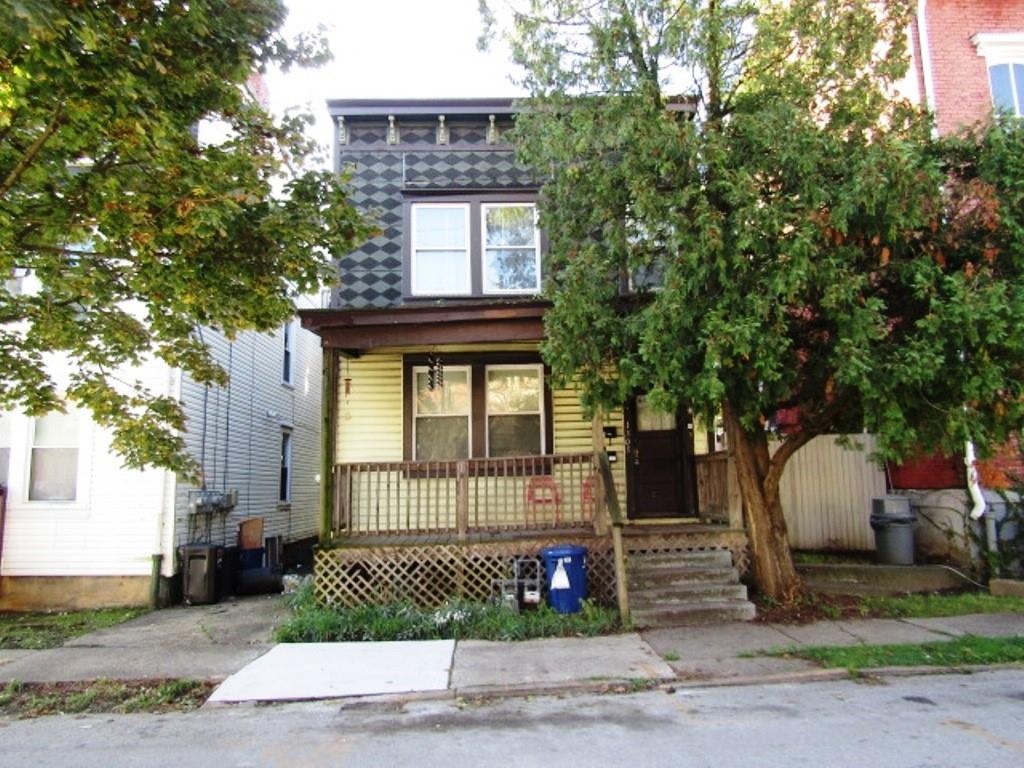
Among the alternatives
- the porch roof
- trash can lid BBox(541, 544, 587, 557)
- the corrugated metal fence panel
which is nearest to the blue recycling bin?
trash can lid BBox(541, 544, 587, 557)

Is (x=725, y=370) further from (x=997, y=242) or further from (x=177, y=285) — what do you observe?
(x=177, y=285)

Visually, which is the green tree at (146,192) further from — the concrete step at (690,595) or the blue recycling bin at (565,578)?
the concrete step at (690,595)

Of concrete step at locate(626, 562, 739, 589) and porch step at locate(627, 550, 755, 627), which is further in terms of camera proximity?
concrete step at locate(626, 562, 739, 589)

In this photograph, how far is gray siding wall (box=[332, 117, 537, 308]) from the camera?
1155 centimetres

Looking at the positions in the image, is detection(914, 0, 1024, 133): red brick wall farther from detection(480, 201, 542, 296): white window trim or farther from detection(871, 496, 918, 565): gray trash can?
detection(480, 201, 542, 296): white window trim

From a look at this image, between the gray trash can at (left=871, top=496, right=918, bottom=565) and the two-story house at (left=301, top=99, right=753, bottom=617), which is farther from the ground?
the two-story house at (left=301, top=99, right=753, bottom=617)

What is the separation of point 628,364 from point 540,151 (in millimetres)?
3393

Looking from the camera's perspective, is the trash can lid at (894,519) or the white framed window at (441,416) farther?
the white framed window at (441,416)

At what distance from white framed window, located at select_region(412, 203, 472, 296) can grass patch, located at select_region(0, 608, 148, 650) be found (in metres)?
6.33

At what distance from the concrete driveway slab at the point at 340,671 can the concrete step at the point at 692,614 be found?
2258 millimetres

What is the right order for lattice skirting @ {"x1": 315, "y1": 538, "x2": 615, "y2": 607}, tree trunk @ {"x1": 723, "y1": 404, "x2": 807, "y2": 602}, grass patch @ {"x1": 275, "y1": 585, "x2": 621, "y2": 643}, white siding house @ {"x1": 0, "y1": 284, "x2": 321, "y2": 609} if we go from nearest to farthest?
grass patch @ {"x1": 275, "y1": 585, "x2": 621, "y2": 643}
tree trunk @ {"x1": 723, "y1": 404, "x2": 807, "y2": 602}
lattice skirting @ {"x1": 315, "y1": 538, "x2": 615, "y2": 607}
white siding house @ {"x1": 0, "y1": 284, "x2": 321, "y2": 609}

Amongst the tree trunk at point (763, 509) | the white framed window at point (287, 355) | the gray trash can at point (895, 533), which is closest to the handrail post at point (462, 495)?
the tree trunk at point (763, 509)

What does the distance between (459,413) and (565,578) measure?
363cm

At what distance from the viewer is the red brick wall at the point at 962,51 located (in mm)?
11359
